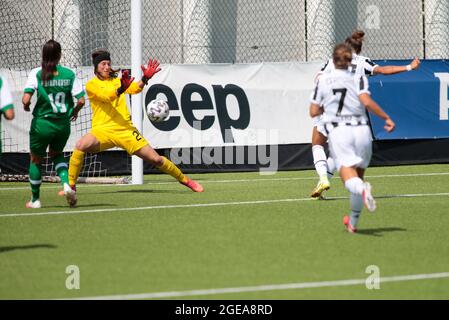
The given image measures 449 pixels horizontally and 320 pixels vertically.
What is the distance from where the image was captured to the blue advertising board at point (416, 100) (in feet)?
66.1

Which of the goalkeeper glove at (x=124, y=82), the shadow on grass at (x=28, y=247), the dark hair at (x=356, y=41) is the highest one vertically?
the dark hair at (x=356, y=41)

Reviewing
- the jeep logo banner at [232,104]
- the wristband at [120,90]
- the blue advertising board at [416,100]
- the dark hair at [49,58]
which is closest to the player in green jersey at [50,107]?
the dark hair at [49,58]

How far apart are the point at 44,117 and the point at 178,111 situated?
5809mm

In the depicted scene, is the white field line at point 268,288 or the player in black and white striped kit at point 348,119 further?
the player in black and white striped kit at point 348,119

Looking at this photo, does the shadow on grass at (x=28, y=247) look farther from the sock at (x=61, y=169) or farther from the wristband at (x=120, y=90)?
the wristband at (x=120, y=90)

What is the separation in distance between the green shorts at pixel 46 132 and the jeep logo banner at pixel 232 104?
5362 mm

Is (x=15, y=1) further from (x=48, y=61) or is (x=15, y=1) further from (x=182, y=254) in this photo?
(x=182, y=254)

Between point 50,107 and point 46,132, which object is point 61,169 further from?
point 50,107

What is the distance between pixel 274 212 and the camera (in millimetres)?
12922

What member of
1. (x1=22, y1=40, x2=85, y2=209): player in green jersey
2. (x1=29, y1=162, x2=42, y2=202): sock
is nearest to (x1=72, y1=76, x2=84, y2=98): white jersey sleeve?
(x1=22, y1=40, x2=85, y2=209): player in green jersey

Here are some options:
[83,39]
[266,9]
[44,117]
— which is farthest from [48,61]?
[266,9]

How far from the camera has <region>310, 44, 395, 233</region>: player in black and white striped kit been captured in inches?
423

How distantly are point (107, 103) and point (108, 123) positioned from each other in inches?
11.2

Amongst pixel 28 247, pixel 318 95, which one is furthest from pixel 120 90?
pixel 28 247
